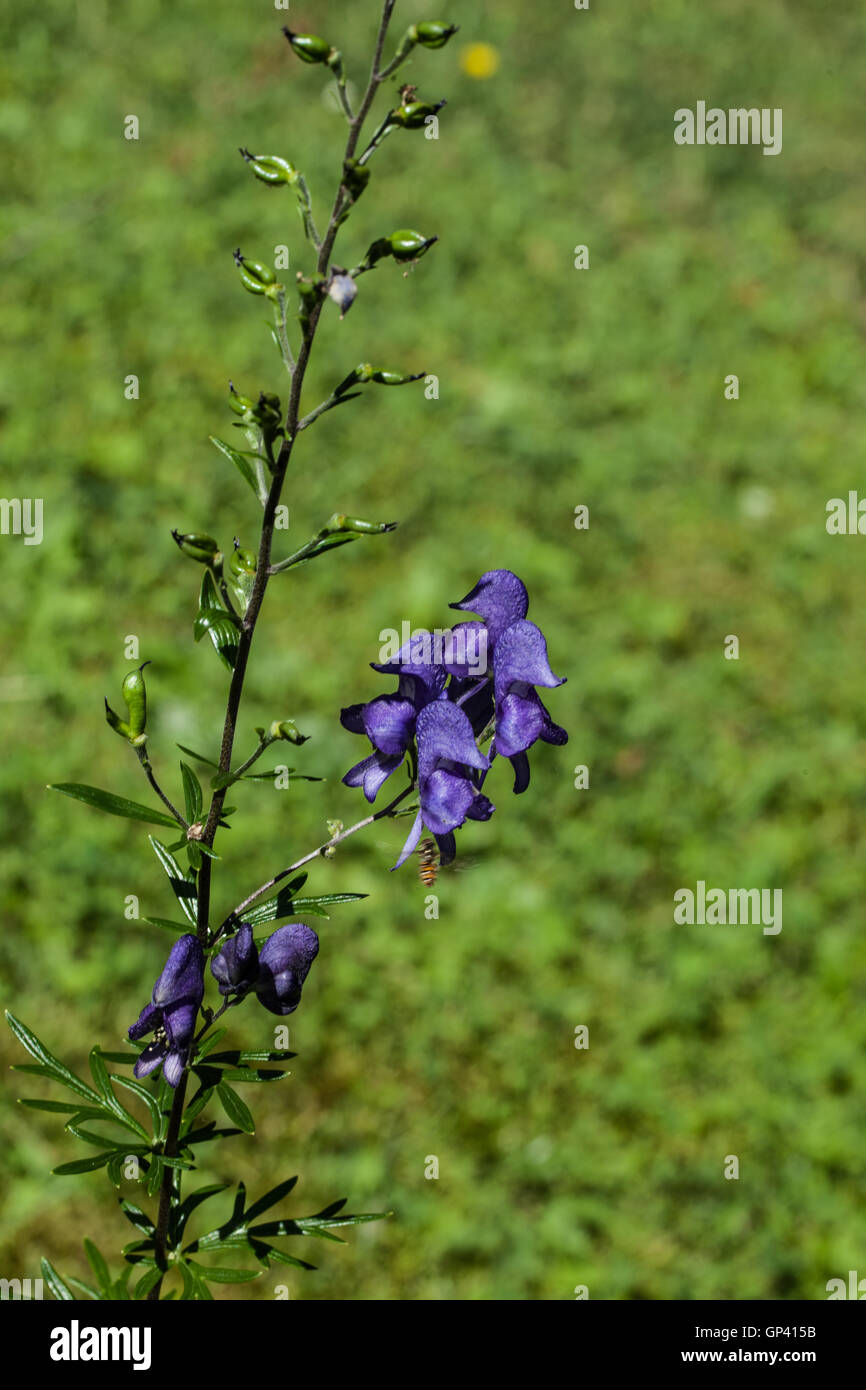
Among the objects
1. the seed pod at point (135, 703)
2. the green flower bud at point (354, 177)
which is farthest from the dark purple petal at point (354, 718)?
the green flower bud at point (354, 177)

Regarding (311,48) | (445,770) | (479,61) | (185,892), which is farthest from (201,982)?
(479,61)

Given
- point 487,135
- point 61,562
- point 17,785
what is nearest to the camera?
point 17,785

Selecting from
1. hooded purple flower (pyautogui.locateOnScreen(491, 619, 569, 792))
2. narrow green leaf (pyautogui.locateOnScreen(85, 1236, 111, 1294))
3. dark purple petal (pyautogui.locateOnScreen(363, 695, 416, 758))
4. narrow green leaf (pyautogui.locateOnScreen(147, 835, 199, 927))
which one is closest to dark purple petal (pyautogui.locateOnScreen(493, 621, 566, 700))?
hooded purple flower (pyautogui.locateOnScreen(491, 619, 569, 792))

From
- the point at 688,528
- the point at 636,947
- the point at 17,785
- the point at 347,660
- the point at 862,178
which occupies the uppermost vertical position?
the point at 862,178

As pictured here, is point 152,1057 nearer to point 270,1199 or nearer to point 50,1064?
point 50,1064

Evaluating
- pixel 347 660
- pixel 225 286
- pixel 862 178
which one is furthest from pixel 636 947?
pixel 862 178

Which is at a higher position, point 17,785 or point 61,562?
point 61,562
